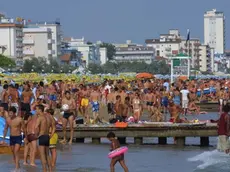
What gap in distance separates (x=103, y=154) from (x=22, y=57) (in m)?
137

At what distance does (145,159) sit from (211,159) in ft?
4.62

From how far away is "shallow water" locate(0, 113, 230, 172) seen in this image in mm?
17719

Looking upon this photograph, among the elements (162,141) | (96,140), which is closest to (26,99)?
(96,140)

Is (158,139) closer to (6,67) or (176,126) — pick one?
(176,126)

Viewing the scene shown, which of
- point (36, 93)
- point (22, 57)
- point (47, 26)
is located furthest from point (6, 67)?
point (36, 93)

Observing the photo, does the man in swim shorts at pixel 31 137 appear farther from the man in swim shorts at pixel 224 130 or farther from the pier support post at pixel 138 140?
the pier support post at pixel 138 140

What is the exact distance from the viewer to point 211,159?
19.6m

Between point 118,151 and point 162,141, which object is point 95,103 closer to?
point 162,141

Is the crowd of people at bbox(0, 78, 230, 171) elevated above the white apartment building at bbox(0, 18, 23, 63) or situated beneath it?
situated beneath

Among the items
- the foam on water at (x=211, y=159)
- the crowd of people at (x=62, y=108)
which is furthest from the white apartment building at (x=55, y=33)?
the foam on water at (x=211, y=159)

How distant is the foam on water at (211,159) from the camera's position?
61.5 feet

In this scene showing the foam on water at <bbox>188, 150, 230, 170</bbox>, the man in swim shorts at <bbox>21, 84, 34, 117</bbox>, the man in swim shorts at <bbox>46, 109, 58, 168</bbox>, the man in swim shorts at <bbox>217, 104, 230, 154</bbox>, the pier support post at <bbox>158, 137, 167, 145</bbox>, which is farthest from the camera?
the man in swim shorts at <bbox>21, 84, 34, 117</bbox>

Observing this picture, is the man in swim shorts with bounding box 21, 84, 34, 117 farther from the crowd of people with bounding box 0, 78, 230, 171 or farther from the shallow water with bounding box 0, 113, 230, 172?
the shallow water with bounding box 0, 113, 230, 172

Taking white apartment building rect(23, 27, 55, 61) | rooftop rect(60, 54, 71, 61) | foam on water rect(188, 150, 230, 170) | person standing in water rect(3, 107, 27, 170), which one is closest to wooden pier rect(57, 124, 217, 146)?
foam on water rect(188, 150, 230, 170)
